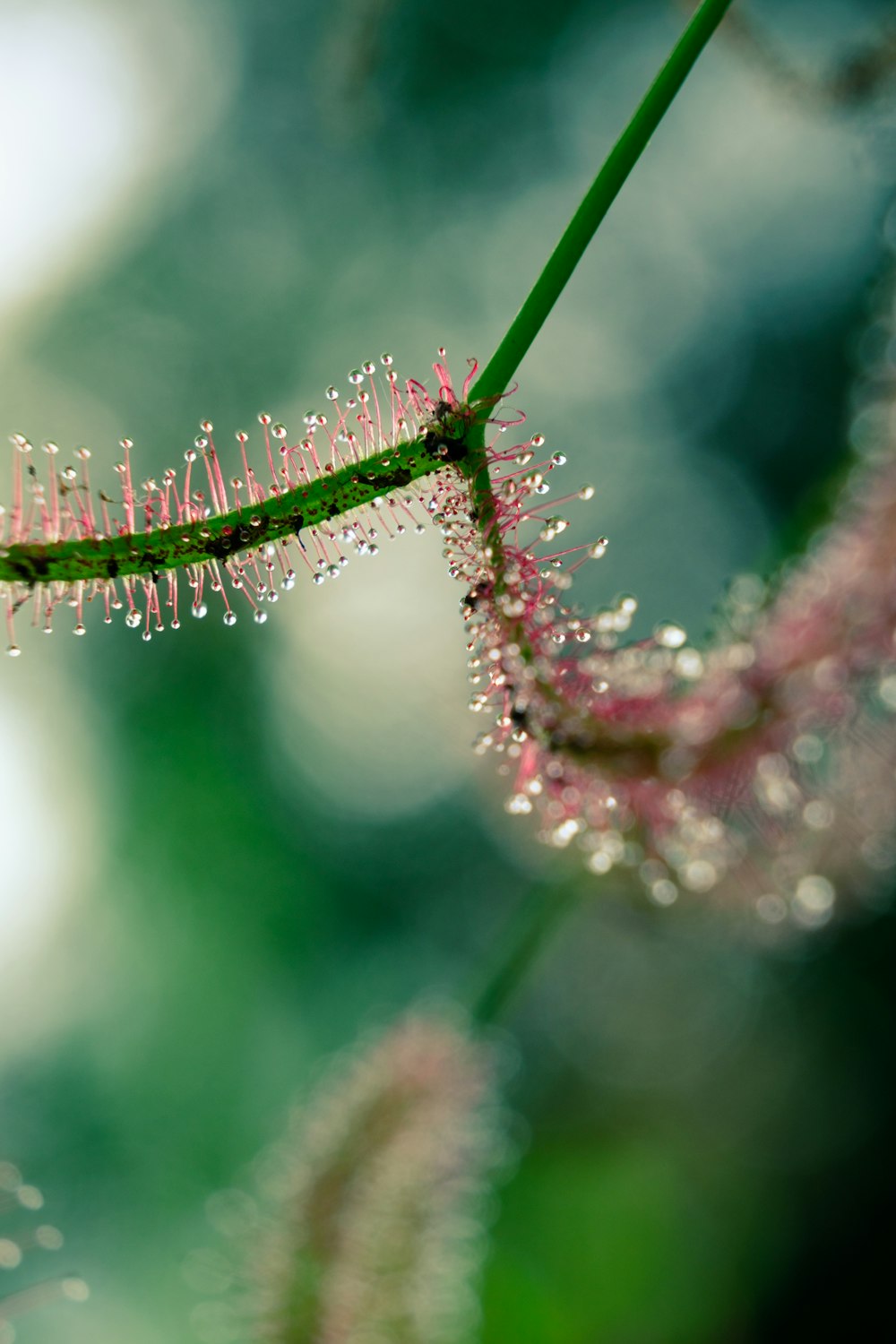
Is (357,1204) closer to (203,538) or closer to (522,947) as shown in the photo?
(522,947)

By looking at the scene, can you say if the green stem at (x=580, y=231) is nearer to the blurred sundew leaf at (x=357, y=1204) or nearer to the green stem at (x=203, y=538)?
the green stem at (x=203, y=538)

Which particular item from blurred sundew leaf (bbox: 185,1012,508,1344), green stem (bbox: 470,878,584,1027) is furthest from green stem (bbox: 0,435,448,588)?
blurred sundew leaf (bbox: 185,1012,508,1344)

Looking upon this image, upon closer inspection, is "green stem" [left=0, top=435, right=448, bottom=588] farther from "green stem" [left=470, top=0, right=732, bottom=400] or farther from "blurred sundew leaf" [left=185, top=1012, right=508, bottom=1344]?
"blurred sundew leaf" [left=185, top=1012, right=508, bottom=1344]

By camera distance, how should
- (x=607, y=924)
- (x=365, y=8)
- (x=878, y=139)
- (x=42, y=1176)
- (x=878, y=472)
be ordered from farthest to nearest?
(x=42, y=1176) → (x=607, y=924) → (x=365, y=8) → (x=878, y=139) → (x=878, y=472)

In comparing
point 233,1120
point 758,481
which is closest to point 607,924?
point 233,1120

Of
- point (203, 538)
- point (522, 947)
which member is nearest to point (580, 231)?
point (203, 538)

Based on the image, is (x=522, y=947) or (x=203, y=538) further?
(x=522, y=947)

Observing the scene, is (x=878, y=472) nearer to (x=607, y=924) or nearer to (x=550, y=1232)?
(x=607, y=924)
